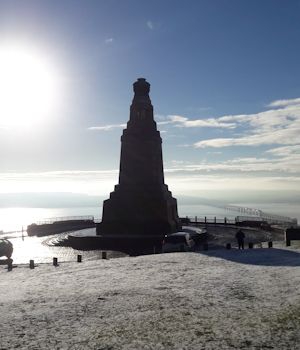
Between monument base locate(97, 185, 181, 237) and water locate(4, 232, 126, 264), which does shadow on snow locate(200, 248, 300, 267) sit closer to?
water locate(4, 232, 126, 264)

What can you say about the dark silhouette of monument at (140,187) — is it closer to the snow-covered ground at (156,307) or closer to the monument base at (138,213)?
the monument base at (138,213)

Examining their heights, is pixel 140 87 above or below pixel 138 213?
above

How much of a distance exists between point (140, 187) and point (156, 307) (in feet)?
81.4

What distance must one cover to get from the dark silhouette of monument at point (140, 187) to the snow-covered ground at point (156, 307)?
1744 centimetres

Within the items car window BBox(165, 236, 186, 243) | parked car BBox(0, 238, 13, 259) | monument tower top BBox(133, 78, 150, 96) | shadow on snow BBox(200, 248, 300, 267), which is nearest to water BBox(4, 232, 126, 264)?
parked car BBox(0, 238, 13, 259)

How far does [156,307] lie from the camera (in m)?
10.4

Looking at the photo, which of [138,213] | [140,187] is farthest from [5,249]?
[140,187]

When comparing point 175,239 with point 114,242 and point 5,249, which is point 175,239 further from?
point 5,249

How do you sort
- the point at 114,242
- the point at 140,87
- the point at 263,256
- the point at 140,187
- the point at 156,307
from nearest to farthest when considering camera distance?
1. the point at 156,307
2. the point at 263,256
3. the point at 114,242
4. the point at 140,187
5. the point at 140,87

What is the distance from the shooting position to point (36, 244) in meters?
33.1

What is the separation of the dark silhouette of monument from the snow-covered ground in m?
17.4

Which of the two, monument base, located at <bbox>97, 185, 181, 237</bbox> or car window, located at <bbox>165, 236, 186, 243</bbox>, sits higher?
monument base, located at <bbox>97, 185, 181, 237</bbox>

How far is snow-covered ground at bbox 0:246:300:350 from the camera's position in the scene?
815 centimetres

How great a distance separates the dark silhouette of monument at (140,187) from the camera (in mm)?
34656
